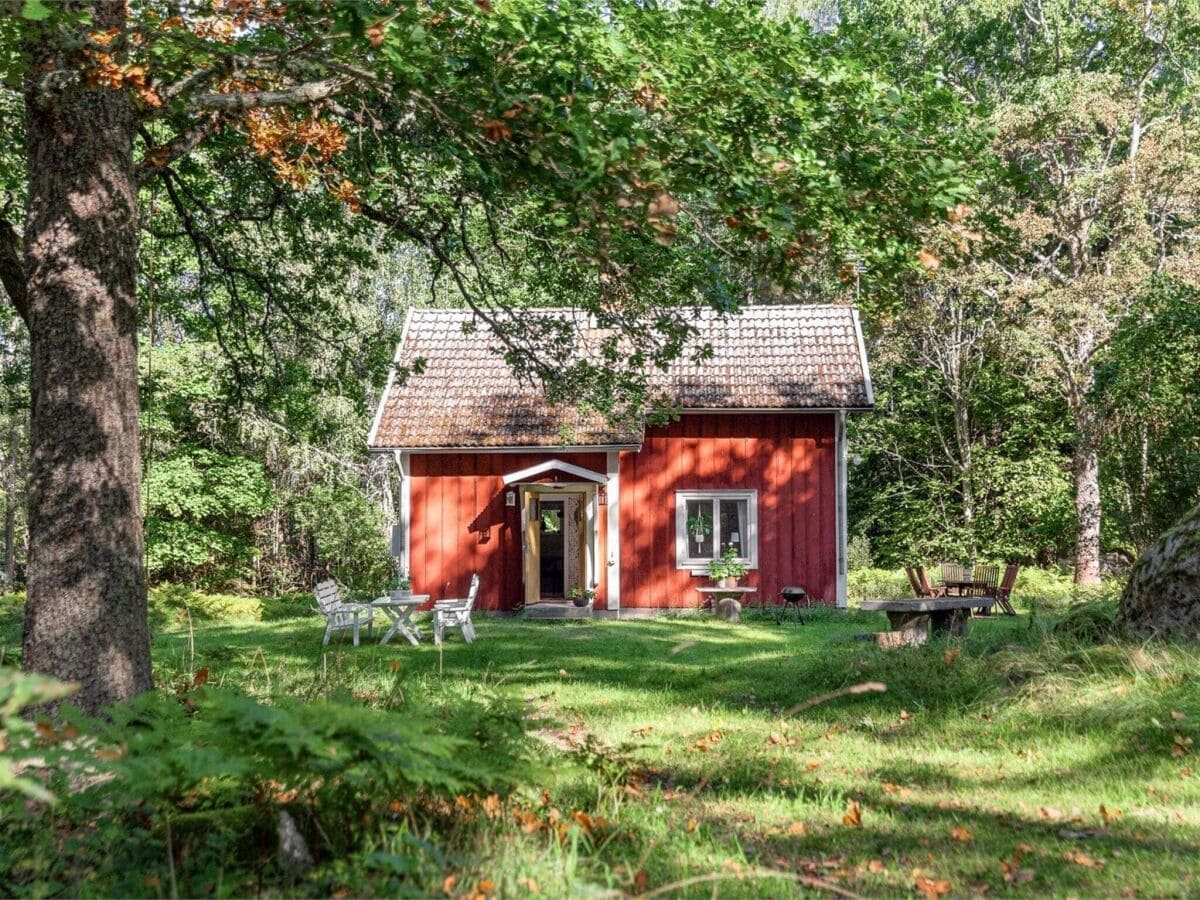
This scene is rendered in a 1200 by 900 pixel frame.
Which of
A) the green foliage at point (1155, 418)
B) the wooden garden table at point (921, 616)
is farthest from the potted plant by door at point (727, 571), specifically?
the wooden garden table at point (921, 616)

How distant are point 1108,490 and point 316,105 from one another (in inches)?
440

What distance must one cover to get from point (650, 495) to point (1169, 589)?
12811 millimetres

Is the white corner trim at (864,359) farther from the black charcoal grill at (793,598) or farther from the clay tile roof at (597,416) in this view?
the black charcoal grill at (793,598)

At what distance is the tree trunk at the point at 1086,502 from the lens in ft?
78.1

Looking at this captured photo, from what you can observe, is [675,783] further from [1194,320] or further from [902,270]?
[1194,320]

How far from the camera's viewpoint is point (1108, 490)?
15.1 metres

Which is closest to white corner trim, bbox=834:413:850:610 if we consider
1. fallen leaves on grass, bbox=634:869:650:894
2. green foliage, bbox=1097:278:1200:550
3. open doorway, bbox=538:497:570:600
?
green foliage, bbox=1097:278:1200:550

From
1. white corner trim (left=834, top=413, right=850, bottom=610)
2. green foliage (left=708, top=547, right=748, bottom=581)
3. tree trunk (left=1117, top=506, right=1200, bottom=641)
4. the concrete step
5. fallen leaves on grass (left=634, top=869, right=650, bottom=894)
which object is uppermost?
white corner trim (left=834, top=413, right=850, bottom=610)

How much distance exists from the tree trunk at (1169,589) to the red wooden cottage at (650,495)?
1165cm

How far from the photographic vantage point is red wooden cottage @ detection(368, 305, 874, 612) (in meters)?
20.9

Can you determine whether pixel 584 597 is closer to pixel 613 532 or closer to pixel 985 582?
pixel 613 532

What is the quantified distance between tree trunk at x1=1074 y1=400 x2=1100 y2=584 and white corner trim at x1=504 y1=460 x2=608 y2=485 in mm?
9742

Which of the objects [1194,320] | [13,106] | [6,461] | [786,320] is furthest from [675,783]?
[6,461]

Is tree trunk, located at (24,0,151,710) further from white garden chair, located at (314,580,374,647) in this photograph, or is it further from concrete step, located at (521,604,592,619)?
concrete step, located at (521,604,592,619)
